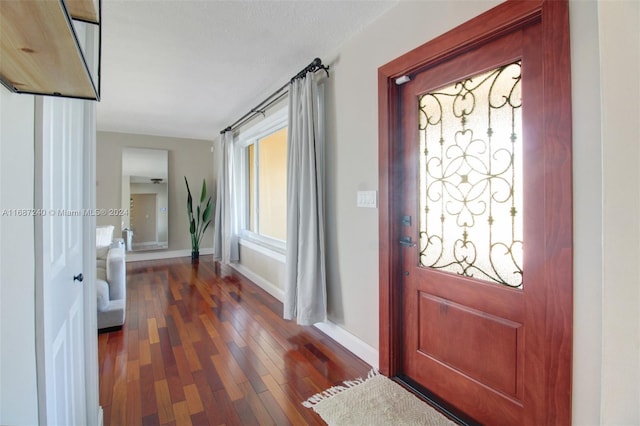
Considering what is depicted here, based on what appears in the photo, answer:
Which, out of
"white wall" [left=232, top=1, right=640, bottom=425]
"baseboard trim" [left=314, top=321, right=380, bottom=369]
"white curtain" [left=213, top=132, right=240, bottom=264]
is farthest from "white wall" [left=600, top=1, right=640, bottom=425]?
"white curtain" [left=213, top=132, right=240, bottom=264]

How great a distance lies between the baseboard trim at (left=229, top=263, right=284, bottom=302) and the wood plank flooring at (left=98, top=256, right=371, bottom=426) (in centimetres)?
11

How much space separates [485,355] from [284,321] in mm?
1843

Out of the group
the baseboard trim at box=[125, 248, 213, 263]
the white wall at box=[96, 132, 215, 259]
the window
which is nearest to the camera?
the window

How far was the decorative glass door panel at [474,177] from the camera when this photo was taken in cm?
139

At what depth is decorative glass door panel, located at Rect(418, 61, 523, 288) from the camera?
1389 millimetres

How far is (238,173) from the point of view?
4914 millimetres

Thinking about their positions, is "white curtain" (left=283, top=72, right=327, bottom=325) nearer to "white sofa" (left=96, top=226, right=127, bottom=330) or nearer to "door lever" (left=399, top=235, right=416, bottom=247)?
"door lever" (left=399, top=235, right=416, bottom=247)

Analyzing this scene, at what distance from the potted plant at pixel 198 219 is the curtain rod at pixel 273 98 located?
1643mm

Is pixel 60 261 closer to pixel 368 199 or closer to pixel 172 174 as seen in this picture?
pixel 368 199

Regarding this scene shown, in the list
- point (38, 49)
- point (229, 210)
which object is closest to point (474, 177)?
point (38, 49)

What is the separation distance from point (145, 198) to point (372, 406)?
559 cm

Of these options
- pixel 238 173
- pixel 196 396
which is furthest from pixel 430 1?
pixel 238 173

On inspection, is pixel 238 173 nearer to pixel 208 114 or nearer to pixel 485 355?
pixel 208 114

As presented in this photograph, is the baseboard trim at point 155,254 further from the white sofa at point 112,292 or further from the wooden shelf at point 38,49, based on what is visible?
the wooden shelf at point 38,49
